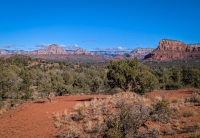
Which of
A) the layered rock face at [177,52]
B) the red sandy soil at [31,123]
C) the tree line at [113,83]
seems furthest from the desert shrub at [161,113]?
the layered rock face at [177,52]

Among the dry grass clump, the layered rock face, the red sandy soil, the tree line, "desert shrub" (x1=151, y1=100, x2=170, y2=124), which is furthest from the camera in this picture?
the layered rock face

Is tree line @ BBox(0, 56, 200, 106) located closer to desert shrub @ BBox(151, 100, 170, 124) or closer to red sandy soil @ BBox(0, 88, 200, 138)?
red sandy soil @ BBox(0, 88, 200, 138)

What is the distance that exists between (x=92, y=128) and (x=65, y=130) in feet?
6.01

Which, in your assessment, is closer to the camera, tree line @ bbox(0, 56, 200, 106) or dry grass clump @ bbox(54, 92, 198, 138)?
dry grass clump @ bbox(54, 92, 198, 138)

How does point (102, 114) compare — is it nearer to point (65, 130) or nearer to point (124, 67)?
point (65, 130)

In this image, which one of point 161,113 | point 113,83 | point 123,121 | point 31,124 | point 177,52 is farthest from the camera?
point 177,52

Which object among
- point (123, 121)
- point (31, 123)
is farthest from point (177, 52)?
point (123, 121)

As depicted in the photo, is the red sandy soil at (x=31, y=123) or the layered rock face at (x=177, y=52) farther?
the layered rock face at (x=177, y=52)

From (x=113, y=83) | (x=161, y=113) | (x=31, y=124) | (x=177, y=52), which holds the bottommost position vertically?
(x=31, y=124)

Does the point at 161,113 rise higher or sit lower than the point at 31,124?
higher

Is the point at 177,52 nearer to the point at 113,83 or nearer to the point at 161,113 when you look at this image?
the point at 113,83

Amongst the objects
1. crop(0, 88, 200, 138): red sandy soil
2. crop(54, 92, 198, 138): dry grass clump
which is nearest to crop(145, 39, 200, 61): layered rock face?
crop(0, 88, 200, 138): red sandy soil

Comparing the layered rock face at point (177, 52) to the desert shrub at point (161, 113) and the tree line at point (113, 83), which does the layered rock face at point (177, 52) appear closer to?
the tree line at point (113, 83)

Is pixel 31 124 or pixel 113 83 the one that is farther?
pixel 113 83
